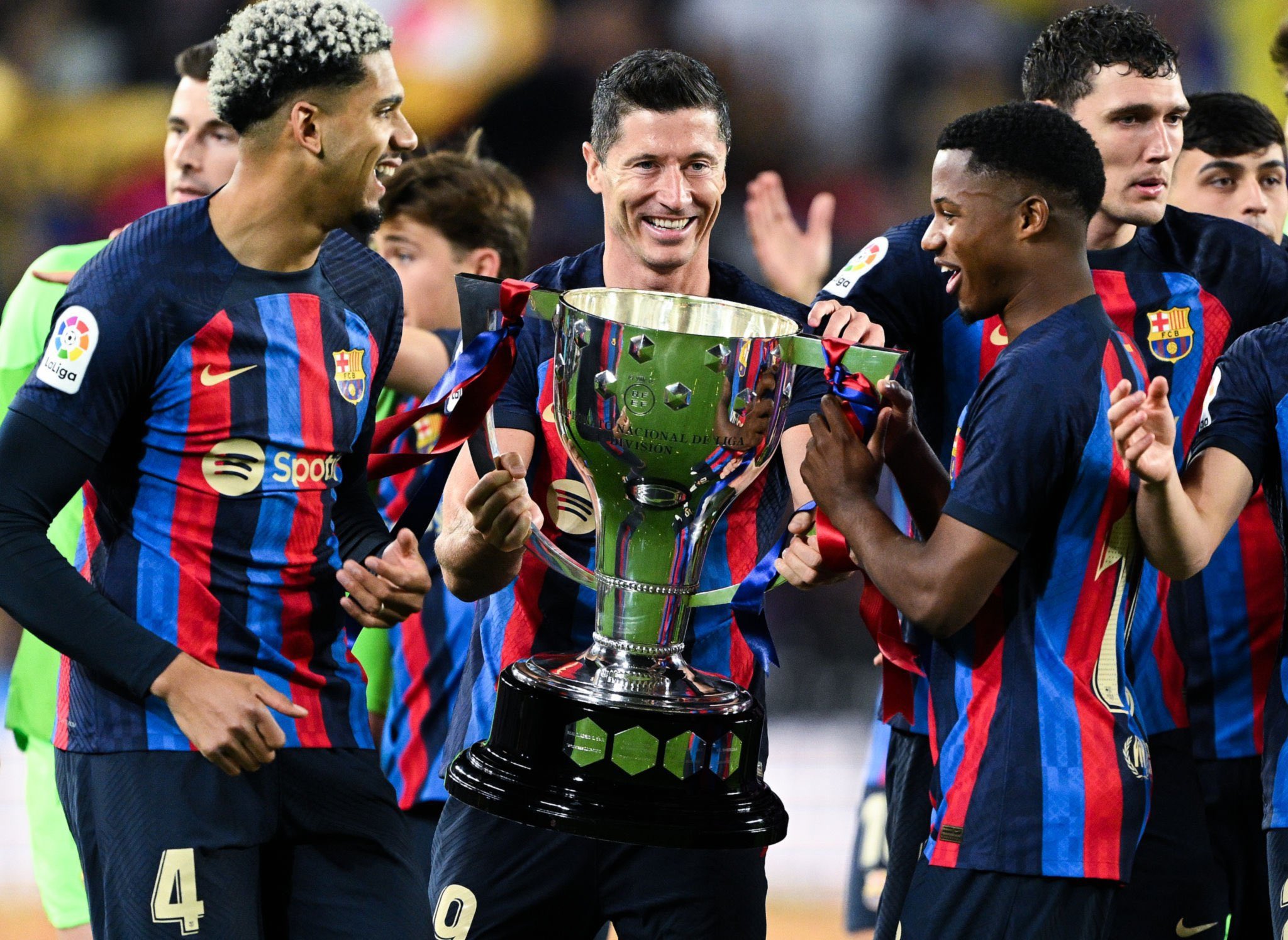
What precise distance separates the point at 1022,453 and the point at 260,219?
43.3 inches

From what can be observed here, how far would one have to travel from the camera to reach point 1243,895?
304 centimetres

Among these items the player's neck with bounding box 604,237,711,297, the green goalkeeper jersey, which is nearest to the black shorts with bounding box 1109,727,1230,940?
the player's neck with bounding box 604,237,711,297

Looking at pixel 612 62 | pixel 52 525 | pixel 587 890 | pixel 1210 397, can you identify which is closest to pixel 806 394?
pixel 1210 397

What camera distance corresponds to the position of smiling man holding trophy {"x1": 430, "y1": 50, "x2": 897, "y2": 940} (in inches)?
79.7

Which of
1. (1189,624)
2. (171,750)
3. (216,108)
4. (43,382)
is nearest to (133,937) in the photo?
(171,750)

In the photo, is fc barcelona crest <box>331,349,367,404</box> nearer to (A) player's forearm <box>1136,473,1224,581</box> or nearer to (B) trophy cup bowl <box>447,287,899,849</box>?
(B) trophy cup bowl <box>447,287,899,849</box>

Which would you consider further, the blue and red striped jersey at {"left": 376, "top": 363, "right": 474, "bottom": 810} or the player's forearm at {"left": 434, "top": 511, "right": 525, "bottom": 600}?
the blue and red striped jersey at {"left": 376, "top": 363, "right": 474, "bottom": 810}

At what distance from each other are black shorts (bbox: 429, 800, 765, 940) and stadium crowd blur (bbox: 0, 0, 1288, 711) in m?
3.93

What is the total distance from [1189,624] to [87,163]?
16.2ft

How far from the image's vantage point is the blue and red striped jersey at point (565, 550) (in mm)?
2529

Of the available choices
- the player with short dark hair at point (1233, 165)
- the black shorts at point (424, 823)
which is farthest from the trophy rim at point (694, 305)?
the player with short dark hair at point (1233, 165)

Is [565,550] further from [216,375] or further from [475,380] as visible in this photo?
[216,375]

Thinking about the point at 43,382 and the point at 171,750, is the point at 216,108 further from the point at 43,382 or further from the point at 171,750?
the point at 171,750

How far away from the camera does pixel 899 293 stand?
2867mm
